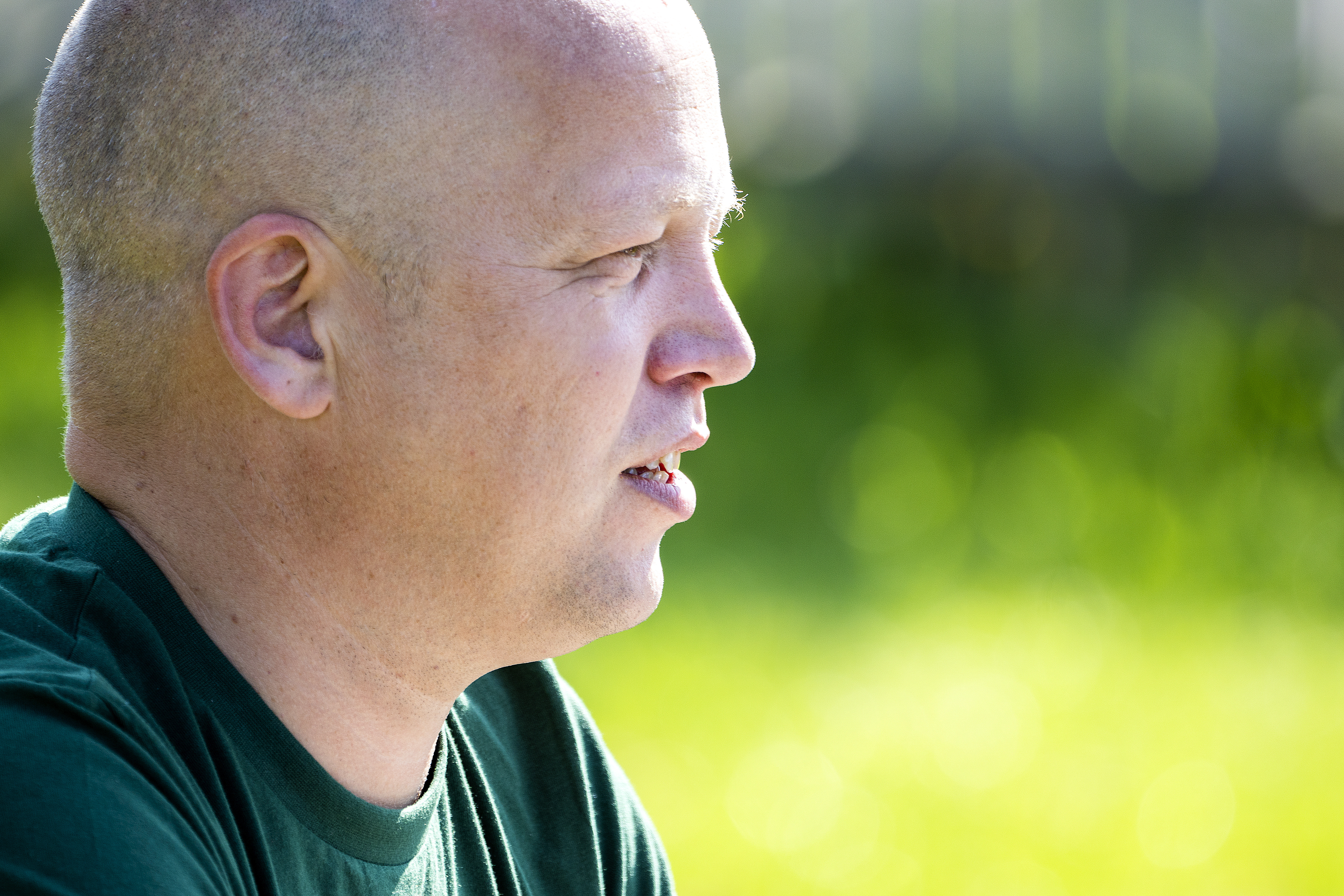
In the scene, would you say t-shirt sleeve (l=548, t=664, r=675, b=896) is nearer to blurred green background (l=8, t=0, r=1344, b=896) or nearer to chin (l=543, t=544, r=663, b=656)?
chin (l=543, t=544, r=663, b=656)

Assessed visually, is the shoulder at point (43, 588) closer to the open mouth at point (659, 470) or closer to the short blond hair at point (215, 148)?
the short blond hair at point (215, 148)

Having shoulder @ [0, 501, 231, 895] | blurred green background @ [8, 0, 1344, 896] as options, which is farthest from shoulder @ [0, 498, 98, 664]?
blurred green background @ [8, 0, 1344, 896]

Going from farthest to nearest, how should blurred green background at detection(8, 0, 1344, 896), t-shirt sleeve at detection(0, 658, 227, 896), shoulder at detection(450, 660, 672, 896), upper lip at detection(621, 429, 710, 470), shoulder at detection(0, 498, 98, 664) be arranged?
blurred green background at detection(8, 0, 1344, 896)
shoulder at detection(450, 660, 672, 896)
upper lip at detection(621, 429, 710, 470)
shoulder at detection(0, 498, 98, 664)
t-shirt sleeve at detection(0, 658, 227, 896)

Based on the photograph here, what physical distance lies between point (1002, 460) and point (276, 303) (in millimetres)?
3811

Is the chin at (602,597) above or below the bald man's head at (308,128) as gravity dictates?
below

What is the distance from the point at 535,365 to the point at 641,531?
19 centimetres

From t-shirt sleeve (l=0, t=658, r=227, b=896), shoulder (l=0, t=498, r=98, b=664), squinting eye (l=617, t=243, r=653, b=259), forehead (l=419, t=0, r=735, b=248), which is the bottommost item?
t-shirt sleeve (l=0, t=658, r=227, b=896)

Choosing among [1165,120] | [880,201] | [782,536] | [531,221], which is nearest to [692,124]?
[531,221]

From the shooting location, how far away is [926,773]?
359 cm

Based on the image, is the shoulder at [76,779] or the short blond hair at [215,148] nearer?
the shoulder at [76,779]

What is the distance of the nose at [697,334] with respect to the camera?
4.17ft

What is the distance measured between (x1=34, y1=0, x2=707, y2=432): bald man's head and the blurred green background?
236 cm

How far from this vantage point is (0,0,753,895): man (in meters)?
1.18

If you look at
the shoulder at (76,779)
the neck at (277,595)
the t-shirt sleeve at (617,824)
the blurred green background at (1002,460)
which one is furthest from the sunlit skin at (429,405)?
the blurred green background at (1002,460)
